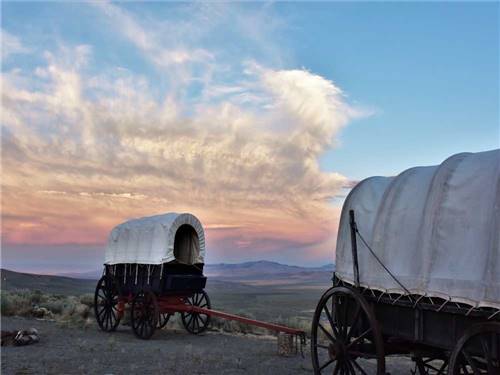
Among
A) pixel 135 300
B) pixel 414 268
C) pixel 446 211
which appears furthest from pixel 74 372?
pixel 446 211

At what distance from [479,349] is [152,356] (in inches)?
291

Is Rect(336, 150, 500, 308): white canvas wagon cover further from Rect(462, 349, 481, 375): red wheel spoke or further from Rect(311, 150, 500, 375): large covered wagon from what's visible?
Rect(462, 349, 481, 375): red wheel spoke

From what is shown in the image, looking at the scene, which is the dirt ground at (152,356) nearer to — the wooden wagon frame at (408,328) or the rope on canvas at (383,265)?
the wooden wagon frame at (408,328)

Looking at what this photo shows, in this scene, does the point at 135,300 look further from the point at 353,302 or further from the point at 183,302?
the point at 353,302

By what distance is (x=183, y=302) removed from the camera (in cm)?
1388

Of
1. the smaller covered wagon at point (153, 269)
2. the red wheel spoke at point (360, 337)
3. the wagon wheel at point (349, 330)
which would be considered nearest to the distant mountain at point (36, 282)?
the smaller covered wagon at point (153, 269)

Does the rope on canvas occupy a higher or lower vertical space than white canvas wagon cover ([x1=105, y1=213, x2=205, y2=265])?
lower

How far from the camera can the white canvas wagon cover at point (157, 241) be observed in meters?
13.4

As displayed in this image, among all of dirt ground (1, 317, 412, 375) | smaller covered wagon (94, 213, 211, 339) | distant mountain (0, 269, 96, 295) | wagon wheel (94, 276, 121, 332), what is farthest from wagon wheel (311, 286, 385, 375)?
distant mountain (0, 269, 96, 295)

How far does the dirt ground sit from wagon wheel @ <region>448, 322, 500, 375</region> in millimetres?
Result: 4681

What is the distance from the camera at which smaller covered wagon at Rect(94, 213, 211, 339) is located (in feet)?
43.8

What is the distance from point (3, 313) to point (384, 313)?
1622 centimetres

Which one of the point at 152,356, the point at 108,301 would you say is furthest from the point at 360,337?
the point at 108,301

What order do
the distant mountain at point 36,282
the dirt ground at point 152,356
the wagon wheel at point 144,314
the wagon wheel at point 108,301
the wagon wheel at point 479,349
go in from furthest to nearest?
the distant mountain at point 36,282, the wagon wheel at point 108,301, the wagon wheel at point 144,314, the dirt ground at point 152,356, the wagon wheel at point 479,349
